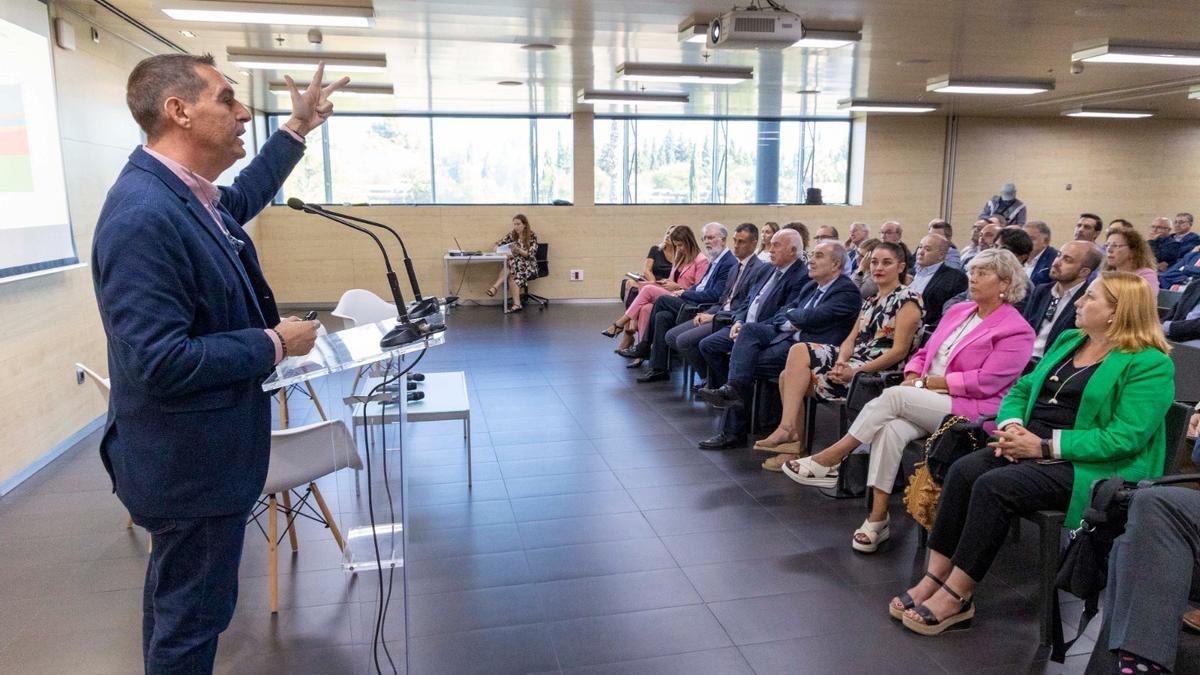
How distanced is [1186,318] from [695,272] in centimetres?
351

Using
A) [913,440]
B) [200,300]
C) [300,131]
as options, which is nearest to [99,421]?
[300,131]

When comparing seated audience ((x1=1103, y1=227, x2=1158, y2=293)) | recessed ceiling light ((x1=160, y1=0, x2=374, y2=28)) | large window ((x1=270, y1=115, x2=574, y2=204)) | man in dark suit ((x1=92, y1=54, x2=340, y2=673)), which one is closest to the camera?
man in dark suit ((x1=92, y1=54, x2=340, y2=673))

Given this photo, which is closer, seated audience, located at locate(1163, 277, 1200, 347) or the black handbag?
the black handbag

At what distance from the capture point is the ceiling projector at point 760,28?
15.4 feet

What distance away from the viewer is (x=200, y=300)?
152 centimetres

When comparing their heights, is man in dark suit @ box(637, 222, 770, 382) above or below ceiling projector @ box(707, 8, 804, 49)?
below

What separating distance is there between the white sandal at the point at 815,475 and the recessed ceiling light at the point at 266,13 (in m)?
3.85

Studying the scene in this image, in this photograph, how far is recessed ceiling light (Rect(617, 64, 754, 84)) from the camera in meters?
7.30

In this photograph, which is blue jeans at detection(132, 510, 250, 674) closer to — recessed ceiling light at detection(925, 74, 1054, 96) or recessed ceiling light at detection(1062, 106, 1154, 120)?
recessed ceiling light at detection(925, 74, 1054, 96)

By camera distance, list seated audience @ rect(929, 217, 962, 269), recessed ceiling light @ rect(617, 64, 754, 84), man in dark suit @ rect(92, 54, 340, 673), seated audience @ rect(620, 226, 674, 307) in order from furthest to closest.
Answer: seated audience @ rect(620, 226, 674, 307) → recessed ceiling light @ rect(617, 64, 754, 84) → seated audience @ rect(929, 217, 962, 269) → man in dark suit @ rect(92, 54, 340, 673)

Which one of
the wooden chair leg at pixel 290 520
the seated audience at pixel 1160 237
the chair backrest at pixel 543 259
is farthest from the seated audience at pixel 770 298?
the seated audience at pixel 1160 237

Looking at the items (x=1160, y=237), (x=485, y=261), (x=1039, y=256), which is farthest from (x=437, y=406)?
(x=1160, y=237)

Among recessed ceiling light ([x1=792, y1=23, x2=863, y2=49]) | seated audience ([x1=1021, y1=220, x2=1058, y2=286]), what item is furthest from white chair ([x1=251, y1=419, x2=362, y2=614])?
seated audience ([x1=1021, y1=220, x2=1058, y2=286])

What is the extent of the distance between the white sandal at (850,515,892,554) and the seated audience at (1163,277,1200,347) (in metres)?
2.81
